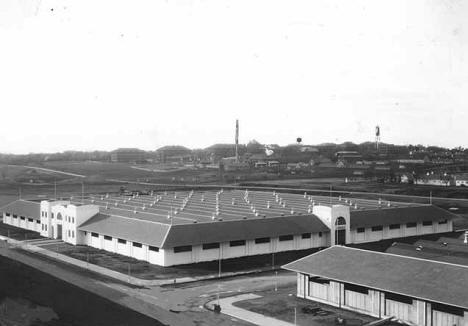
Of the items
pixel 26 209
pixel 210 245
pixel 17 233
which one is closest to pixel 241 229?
pixel 210 245

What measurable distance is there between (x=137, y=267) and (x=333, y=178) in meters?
124

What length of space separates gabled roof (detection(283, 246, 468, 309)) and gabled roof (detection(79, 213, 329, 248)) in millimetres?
17236

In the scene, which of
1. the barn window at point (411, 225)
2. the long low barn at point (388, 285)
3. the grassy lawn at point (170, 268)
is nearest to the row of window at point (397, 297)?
the long low barn at point (388, 285)

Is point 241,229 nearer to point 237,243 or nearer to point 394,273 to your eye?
point 237,243

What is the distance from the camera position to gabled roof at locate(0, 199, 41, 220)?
295ft

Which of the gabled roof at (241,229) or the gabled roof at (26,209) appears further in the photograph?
the gabled roof at (26,209)

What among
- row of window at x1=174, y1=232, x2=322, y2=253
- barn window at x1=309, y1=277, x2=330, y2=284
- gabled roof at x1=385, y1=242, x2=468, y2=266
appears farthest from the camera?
row of window at x1=174, y1=232, x2=322, y2=253

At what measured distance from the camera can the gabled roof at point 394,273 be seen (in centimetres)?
3969

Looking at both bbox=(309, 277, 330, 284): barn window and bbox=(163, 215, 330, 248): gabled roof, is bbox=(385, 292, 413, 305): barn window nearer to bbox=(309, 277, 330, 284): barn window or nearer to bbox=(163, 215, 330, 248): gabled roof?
bbox=(309, 277, 330, 284): barn window

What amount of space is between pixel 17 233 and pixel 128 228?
90.3ft

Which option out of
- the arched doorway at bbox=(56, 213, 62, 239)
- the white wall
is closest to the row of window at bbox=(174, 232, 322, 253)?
the white wall

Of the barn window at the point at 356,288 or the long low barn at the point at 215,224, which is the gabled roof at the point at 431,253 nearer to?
the barn window at the point at 356,288

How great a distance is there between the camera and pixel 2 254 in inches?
2662

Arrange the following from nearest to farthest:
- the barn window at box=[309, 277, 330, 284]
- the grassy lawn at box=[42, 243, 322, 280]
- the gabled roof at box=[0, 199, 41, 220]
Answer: the barn window at box=[309, 277, 330, 284] < the grassy lawn at box=[42, 243, 322, 280] < the gabled roof at box=[0, 199, 41, 220]
